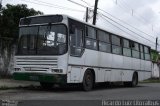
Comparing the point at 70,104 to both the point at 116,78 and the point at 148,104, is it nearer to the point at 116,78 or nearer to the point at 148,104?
the point at 148,104

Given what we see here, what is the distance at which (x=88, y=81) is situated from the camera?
17969 mm

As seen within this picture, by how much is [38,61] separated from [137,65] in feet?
35.8

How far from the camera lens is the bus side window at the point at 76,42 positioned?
1650cm

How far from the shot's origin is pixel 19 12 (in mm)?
32688

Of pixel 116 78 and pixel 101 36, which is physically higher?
pixel 101 36

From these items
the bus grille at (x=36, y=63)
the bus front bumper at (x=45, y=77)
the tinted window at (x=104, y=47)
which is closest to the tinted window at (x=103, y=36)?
the tinted window at (x=104, y=47)

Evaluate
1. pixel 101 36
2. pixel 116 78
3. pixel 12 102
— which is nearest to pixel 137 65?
pixel 116 78

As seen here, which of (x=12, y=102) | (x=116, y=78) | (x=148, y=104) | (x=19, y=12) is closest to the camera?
(x=12, y=102)

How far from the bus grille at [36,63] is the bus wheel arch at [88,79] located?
2206mm

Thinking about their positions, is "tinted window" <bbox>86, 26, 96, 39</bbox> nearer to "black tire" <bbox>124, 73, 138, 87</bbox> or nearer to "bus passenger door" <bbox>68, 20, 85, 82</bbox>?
"bus passenger door" <bbox>68, 20, 85, 82</bbox>

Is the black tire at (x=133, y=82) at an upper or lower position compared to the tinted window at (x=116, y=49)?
lower

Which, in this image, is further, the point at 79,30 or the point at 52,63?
the point at 79,30

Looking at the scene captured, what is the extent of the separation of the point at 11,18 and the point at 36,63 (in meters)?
14.4

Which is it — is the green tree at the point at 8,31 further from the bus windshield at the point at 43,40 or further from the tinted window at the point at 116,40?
the bus windshield at the point at 43,40
